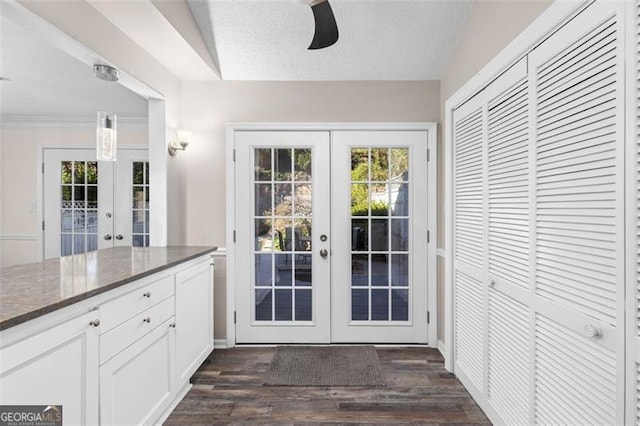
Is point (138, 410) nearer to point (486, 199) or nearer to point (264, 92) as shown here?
point (486, 199)

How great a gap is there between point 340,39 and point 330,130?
756 millimetres

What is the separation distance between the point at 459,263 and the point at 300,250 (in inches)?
54.8

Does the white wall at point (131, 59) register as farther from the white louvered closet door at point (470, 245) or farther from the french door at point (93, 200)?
the white louvered closet door at point (470, 245)

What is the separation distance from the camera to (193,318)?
8.70ft

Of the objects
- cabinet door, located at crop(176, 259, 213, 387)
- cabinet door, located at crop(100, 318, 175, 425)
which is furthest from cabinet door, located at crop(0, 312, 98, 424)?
cabinet door, located at crop(176, 259, 213, 387)

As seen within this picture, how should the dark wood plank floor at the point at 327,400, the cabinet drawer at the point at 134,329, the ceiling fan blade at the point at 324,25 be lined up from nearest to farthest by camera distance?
the cabinet drawer at the point at 134,329, the ceiling fan blade at the point at 324,25, the dark wood plank floor at the point at 327,400

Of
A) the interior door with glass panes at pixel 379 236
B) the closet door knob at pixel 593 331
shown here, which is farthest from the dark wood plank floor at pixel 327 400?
the closet door knob at pixel 593 331

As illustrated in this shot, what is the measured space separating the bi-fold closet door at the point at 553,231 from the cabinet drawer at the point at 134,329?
191 centimetres

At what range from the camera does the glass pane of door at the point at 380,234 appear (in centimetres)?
339

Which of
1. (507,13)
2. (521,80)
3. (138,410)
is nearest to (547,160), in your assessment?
(521,80)

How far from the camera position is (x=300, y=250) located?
344cm

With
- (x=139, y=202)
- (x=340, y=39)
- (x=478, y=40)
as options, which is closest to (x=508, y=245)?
(x=478, y=40)

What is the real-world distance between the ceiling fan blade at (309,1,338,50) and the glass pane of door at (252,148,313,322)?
1.31 meters

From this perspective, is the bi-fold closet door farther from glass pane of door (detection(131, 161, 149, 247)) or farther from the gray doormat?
glass pane of door (detection(131, 161, 149, 247))
